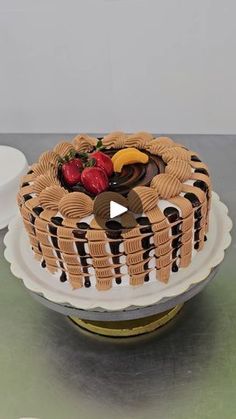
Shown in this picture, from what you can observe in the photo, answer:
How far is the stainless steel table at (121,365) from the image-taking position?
914mm

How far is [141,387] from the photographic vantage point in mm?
945

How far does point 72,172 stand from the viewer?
3.34 feet

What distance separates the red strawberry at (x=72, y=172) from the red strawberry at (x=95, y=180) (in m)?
0.03

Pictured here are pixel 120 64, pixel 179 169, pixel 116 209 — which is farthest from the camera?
pixel 120 64

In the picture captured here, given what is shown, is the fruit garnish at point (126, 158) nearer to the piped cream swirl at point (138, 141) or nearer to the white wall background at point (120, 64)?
the piped cream swirl at point (138, 141)

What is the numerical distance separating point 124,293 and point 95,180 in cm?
20

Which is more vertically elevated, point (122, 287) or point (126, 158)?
point (126, 158)

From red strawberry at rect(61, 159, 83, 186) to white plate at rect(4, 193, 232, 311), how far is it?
0.17m

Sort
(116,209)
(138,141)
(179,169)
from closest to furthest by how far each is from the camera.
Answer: (116,209) < (179,169) < (138,141)

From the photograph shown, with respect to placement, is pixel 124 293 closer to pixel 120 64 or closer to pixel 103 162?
pixel 103 162

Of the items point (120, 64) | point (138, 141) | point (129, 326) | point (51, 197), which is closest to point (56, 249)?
point (51, 197)

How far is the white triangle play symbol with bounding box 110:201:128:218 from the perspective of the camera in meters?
0.93

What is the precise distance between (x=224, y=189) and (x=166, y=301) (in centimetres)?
54

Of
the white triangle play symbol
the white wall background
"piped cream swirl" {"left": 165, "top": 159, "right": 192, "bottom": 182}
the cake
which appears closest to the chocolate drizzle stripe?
the cake
